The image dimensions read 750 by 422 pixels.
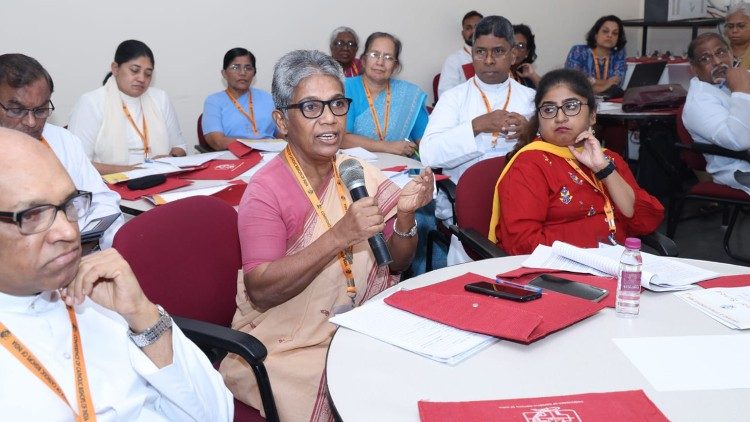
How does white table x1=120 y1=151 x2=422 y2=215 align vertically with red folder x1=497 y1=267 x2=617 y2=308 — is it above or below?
above

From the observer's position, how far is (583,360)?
135 centimetres

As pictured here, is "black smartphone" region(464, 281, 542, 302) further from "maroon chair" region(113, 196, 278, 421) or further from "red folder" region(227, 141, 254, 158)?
"red folder" region(227, 141, 254, 158)

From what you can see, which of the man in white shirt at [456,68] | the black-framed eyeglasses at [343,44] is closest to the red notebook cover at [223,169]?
the black-framed eyeglasses at [343,44]

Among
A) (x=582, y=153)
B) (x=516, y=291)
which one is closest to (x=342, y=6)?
(x=582, y=153)

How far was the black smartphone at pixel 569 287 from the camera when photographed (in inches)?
64.1

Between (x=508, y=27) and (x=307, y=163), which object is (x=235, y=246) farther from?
(x=508, y=27)

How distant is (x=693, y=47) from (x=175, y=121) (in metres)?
3.45

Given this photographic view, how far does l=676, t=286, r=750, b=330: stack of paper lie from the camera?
1.53 metres

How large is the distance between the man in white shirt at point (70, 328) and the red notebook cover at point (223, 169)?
1829 millimetres

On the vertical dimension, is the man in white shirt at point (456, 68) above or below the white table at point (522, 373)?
above

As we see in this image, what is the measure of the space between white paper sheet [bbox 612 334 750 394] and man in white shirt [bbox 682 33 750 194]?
9.07 ft

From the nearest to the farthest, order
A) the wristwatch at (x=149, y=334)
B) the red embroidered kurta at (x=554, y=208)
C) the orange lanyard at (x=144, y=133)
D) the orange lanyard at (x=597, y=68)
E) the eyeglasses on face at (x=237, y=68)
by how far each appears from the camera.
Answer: the wristwatch at (x=149, y=334) < the red embroidered kurta at (x=554, y=208) < the orange lanyard at (x=144, y=133) < the eyeglasses on face at (x=237, y=68) < the orange lanyard at (x=597, y=68)

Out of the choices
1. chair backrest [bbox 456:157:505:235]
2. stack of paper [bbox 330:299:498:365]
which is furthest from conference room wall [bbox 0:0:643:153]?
stack of paper [bbox 330:299:498:365]

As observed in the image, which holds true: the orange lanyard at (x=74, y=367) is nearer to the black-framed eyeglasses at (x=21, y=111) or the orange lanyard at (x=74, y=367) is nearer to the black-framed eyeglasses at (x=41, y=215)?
the black-framed eyeglasses at (x=41, y=215)
